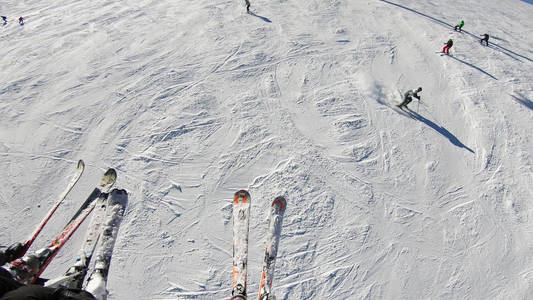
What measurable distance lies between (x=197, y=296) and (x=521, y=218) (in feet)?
22.2

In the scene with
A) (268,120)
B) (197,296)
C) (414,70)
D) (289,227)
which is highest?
(414,70)

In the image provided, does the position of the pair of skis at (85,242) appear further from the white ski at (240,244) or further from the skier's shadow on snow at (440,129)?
the skier's shadow on snow at (440,129)

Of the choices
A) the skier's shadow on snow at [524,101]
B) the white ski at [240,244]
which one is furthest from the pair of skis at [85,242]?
the skier's shadow on snow at [524,101]

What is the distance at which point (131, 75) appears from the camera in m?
8.22

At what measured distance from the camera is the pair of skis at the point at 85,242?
2.69 meters

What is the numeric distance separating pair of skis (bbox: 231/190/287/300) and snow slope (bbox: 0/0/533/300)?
0.73 m

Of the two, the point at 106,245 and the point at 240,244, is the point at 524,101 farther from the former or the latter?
the point at 106,245

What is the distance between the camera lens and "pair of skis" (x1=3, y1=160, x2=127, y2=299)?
2.69 m

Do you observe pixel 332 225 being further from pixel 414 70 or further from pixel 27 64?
pixel 27 64

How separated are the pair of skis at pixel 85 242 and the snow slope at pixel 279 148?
3.36ft

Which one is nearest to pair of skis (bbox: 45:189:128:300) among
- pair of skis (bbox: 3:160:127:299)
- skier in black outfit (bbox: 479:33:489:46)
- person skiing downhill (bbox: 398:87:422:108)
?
pair of skis (bbox: 3:160:127:299)

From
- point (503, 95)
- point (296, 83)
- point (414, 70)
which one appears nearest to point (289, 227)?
point (296, 83)

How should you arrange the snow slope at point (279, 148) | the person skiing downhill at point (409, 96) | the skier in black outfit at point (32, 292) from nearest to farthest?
1. the skier in black outfit at point (32, 292)
2. the snow slope at point (279, 148)
3. the person skiing downhill at point (409, 96)

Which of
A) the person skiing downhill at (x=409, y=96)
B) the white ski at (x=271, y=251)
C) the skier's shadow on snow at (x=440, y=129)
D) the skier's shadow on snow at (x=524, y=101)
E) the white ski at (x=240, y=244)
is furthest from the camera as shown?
the skier's shadow on snow at (x=524, y=101)
